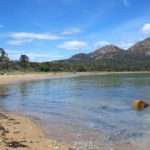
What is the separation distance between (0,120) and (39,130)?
3522 mm

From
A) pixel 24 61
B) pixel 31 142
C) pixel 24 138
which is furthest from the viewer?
pixel 24 61

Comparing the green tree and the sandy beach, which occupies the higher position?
the green tree

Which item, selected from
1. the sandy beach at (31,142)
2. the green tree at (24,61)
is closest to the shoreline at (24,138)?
the sandy beach at (31,142)

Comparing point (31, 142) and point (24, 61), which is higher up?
point (24, 61)

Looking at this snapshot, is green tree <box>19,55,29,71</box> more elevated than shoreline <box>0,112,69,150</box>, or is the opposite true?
green tree <box>19,55,29,71</box>

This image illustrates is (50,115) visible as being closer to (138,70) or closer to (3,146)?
(3,146)

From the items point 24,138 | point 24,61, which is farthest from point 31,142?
point 24,61

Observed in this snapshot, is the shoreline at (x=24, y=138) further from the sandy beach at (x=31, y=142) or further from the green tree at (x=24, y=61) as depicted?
the green tree at (x=24, y=61)

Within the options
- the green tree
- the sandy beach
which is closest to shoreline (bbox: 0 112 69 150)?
the sandy beach

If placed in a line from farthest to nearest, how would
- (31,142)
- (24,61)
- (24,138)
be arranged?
(24,61) → (24,138) → (31,142)

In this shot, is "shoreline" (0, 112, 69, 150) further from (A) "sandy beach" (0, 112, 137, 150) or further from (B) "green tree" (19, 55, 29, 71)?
(B) "green tree" (19, 55, 29, 71)

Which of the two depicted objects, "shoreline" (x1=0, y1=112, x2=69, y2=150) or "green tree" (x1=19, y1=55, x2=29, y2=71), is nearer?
"shoreline" (x1=0, y1=112, x2=69, y2=150)

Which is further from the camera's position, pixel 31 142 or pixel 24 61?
pixel 24 61

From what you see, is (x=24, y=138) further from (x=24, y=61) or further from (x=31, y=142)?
(x=24, y=61)
